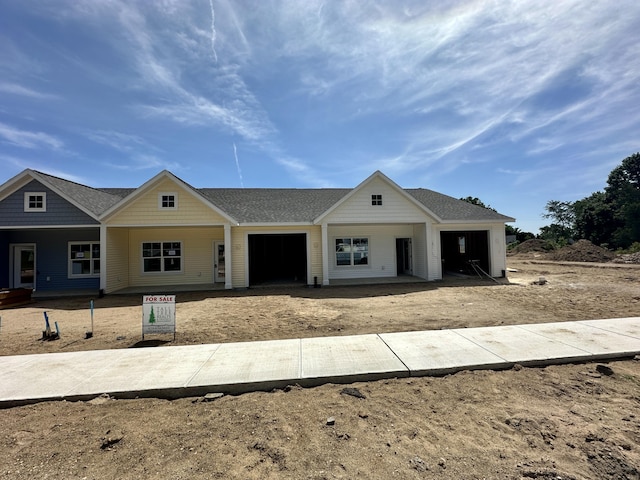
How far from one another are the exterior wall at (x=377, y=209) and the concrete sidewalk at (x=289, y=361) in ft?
29.9

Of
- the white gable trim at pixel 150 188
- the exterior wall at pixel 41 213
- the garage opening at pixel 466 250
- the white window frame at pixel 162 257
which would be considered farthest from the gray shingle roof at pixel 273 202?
the garage opening at pixel 466 250

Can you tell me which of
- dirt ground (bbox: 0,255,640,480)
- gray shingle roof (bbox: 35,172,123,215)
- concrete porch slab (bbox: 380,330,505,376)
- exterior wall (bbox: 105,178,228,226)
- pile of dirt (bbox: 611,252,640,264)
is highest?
gray shingle roof (bbox: 35,172,123,215)

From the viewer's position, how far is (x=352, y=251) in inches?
688

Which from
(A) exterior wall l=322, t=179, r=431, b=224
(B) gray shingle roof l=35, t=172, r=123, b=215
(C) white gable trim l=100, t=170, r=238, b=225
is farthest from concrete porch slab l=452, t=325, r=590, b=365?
(B) gray shingle roof l=35, t=172, r=123, b=215

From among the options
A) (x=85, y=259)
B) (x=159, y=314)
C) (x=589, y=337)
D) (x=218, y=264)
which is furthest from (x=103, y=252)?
(x=589, y=337)

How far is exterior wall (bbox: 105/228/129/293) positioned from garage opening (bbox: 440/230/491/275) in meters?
17.0

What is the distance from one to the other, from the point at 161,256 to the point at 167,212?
10.5ft

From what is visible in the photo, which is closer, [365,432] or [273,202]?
[365,432]

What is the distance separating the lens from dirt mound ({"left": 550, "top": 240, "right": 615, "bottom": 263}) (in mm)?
29609

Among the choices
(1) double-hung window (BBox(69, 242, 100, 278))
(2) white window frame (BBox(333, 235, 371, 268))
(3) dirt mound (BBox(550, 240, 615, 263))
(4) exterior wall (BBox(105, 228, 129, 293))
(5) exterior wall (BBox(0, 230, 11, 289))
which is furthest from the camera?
(3) dirt mound (BBox(550, 240, 615, 263))

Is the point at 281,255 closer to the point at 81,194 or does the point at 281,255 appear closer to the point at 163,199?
A: the point at 163,199

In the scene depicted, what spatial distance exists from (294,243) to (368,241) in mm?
5891

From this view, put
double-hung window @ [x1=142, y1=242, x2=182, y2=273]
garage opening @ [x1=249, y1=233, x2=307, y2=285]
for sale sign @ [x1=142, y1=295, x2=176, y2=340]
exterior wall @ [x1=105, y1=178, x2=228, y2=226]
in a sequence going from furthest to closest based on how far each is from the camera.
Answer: garage opening @ [x1=249, y1=233, x2=307, y2=285], double-hung window @ [x1=142, y1=242, x2=182, y2=273], exterior wall @ [x1=105, y1=178, x2=228, y2=226], for sale sign @ [x1=142, y1=295, x2=176, y2=340]

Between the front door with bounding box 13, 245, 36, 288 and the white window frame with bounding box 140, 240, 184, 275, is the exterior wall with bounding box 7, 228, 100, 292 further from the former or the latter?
the white window frame with bounding box 140, 240, 184, 275
